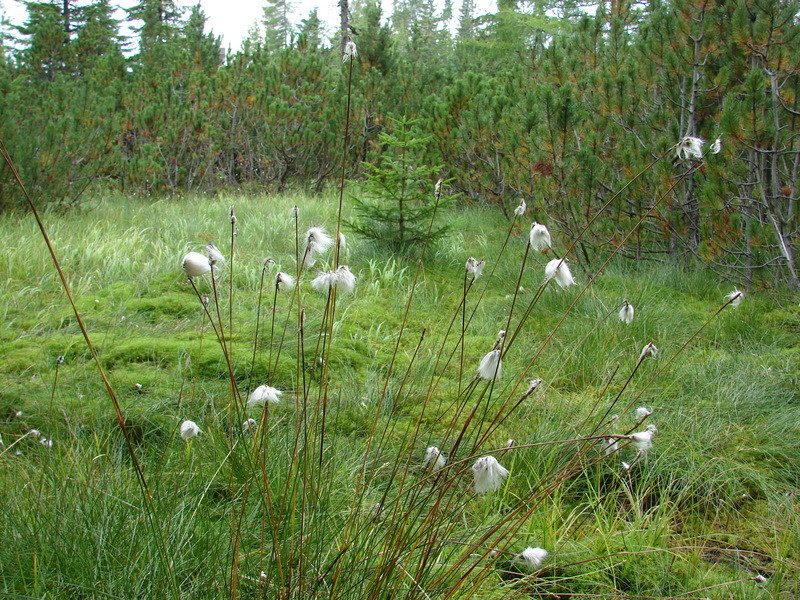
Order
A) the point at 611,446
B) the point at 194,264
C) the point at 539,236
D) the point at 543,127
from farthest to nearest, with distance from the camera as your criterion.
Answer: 1. the point at 543,127
2. the point at 611,446
3. the point at 539,236
4. the point at 194,264

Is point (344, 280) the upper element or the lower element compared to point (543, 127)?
lower

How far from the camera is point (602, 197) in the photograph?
201 inches

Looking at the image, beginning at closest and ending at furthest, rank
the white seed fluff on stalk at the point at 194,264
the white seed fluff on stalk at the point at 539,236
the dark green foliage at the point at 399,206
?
1. the white seed fluff on stalk at the point at 194,264
2. the white seed fluff on stalk at the point at 539,236
3. the dark green foliage at the point at 399,206

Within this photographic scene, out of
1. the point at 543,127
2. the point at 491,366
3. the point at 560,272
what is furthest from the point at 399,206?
the point at 491,366

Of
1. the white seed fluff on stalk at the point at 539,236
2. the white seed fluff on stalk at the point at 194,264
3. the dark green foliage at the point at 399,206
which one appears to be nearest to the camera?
the white seed fluff on stalk at the point at 194,264

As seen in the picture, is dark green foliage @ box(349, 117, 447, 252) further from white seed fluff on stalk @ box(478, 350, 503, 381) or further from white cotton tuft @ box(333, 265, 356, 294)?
white seed fluff on stalk @ box(478, 350, 503, 381)

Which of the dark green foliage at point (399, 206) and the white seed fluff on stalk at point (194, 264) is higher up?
the white seed fluff on stalk at point (194, 264)

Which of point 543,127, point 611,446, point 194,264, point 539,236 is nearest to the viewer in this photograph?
point 194,264

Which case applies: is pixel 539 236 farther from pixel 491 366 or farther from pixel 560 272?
pixel 491 366

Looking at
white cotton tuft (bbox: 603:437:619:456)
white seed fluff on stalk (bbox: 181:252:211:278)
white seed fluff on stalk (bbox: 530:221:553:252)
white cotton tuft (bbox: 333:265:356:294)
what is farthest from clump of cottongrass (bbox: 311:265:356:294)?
white cotton tuft (bbox: 603:437:619:456)

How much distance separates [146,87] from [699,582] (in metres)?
10.5

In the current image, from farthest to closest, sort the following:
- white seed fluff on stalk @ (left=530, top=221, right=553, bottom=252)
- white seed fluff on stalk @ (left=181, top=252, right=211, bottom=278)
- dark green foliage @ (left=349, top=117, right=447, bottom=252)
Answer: dark green foliage @ (left=349, top=117, right=447, bottom=252) < white seed fluff on stalk @ (left=530, top=221, right=553, bottom=252) < white seed fluff on stalk @ (left=181, top=252, right=211, bottom=278)

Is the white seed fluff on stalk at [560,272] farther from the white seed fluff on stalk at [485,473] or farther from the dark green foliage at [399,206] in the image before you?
the dark green foliage at [399,206]

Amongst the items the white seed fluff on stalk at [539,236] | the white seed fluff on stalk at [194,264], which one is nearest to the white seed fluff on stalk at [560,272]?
the white seed fluff on stalk at [539,236]
